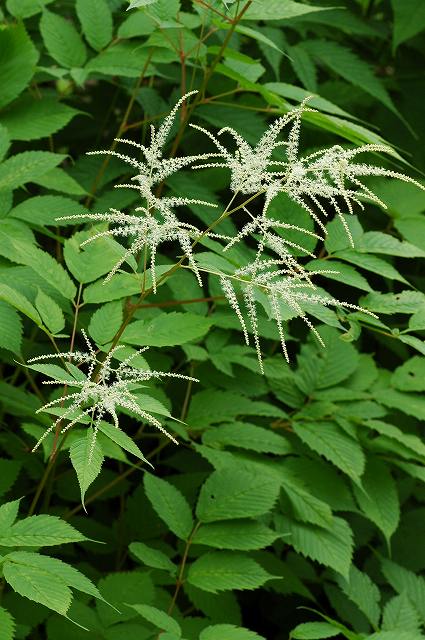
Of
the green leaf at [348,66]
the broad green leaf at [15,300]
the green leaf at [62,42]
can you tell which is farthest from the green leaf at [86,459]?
the green leaf at [348,66]

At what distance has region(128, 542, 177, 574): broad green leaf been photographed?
217cm

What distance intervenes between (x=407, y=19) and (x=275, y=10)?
0.85 m

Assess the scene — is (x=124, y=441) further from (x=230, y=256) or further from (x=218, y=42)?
(x=218, y=42)

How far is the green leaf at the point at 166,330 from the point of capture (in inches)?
76.6

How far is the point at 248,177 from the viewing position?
171 centimetres

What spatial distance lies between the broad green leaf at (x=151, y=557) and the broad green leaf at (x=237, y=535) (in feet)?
0.28

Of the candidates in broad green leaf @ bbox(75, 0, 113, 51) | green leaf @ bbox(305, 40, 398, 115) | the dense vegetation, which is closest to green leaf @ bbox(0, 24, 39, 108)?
the dense vegetation

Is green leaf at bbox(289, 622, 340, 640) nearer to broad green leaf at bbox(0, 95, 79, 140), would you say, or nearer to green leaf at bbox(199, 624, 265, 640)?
green leaf at bbox(199, 624, 265, 640)

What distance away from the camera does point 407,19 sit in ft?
9.66

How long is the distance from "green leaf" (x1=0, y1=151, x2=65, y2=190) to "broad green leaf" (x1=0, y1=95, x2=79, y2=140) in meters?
0.14

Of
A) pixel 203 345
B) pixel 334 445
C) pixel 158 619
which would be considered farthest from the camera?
pixel 203 345

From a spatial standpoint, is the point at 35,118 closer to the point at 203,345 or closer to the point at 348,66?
the point at 203,345

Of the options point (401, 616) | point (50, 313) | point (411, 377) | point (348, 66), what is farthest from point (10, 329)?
point (348, 66)

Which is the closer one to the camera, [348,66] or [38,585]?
[38,585]
